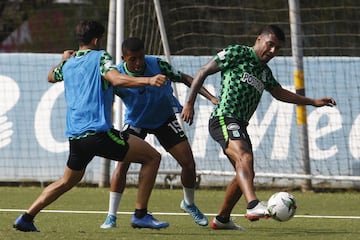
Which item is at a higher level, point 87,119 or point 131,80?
point 131,80

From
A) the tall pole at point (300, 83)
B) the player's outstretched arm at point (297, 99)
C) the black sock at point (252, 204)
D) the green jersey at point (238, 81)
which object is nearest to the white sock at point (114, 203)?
the green jersey at point (238, 81)

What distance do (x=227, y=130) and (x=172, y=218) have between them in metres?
2.15

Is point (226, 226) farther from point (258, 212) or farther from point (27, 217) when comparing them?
point (27, 217)

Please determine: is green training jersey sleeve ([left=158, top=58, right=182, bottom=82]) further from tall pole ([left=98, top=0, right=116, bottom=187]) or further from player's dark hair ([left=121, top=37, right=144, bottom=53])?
tall pole ([left=98, top=0, right=116, bottom=187])

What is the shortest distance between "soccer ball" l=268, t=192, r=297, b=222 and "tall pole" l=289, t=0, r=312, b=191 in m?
6.66

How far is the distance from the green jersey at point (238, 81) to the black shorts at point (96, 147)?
1.05 m

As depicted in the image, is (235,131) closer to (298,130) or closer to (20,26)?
(298,130)

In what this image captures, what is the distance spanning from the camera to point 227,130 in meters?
10.2

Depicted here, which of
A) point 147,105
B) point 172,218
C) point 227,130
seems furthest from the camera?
point 172,218

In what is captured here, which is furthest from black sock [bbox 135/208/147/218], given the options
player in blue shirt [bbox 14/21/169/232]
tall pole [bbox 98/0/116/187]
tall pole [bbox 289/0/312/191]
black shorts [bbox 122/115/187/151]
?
tall pole [bbox 98/0/116/187]

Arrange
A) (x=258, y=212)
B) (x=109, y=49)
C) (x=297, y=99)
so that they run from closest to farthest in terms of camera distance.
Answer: (x=258, y=212) → (x=297, y=99) → (x=109, y=49)

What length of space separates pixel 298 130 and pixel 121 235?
6954mm

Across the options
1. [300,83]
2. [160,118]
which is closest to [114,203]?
[160,118]

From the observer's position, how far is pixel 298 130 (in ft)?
53.2
